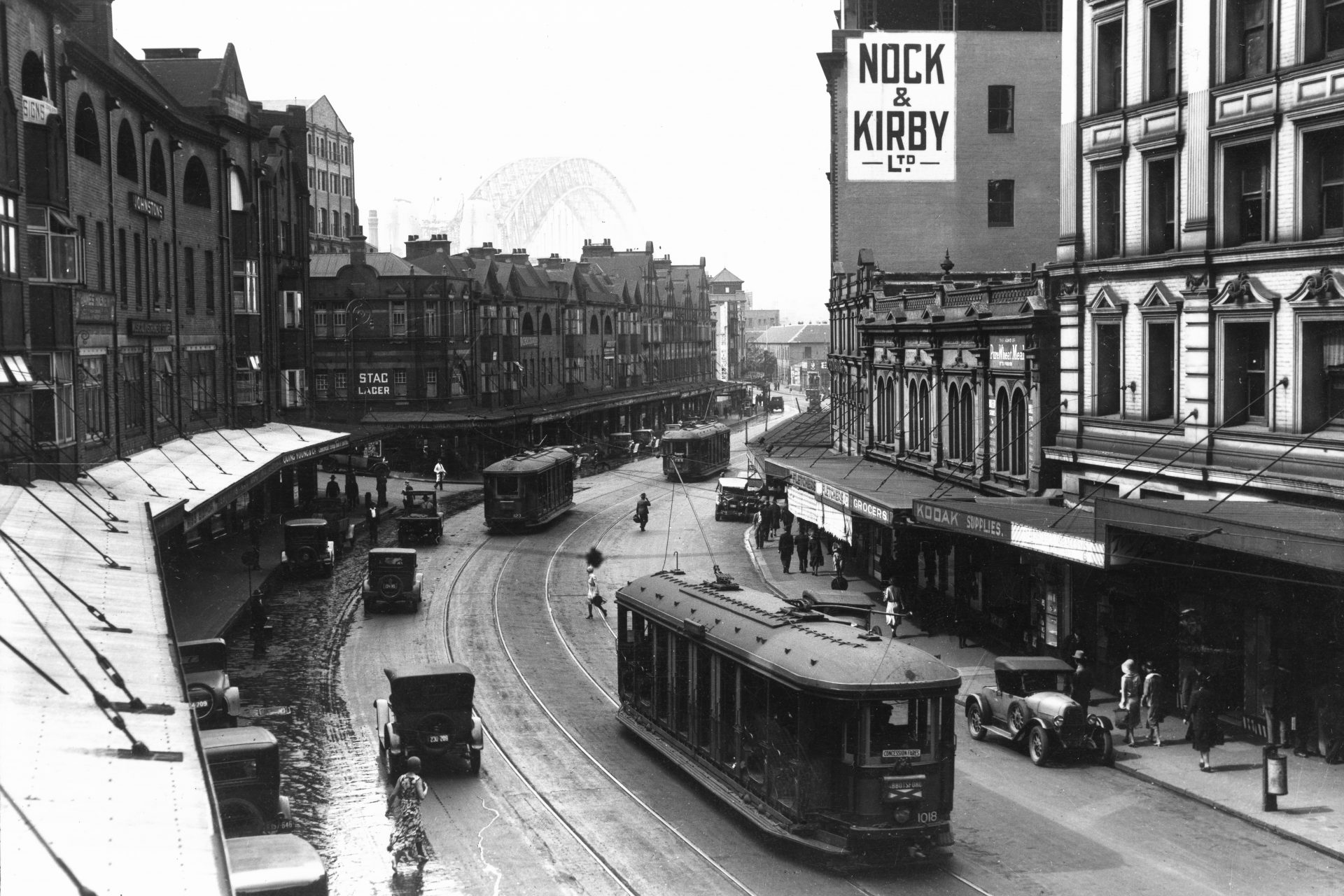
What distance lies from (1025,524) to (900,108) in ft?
60.2

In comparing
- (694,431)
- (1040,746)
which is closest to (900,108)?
(1040,746)

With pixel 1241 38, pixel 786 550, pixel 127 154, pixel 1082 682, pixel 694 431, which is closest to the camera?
pixel 1082 682

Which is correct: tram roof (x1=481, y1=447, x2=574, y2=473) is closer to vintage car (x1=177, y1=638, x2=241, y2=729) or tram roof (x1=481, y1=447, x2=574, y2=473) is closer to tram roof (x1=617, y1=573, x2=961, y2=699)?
vintage car (x1=177, y1=638, x2=241, y2=729)

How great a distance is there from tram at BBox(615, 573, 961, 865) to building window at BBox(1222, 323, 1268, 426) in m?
12.0

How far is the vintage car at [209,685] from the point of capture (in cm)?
2378

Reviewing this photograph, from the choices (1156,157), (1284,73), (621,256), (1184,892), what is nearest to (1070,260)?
(1156,157)

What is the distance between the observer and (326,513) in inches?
2055

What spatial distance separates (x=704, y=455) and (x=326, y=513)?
3414 centimetres

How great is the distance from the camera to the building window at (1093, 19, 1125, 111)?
107 ft

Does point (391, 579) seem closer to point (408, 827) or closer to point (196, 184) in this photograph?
point (196, 184)

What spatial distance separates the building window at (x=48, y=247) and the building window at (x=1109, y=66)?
2350 cm

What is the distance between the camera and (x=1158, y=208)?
31.2m

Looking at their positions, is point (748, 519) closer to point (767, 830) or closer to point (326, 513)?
point (326, 513)

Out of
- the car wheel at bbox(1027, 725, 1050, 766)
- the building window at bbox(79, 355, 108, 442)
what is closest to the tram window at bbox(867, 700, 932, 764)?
the car wheel at bbox(1027, 725, 1050, 766)
